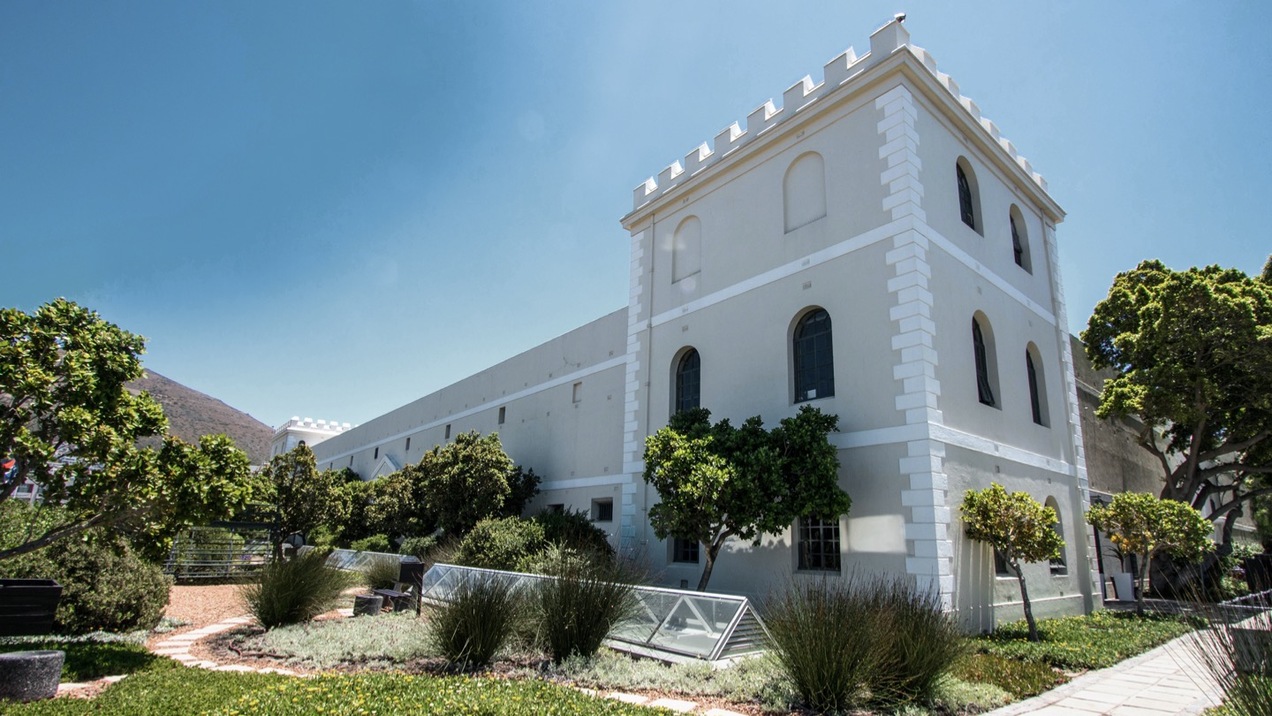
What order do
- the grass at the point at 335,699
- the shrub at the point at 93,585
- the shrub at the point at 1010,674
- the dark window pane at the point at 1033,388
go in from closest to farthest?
1. the grass at the point at 335,699
2. the shrub at the point at 1010,674
3. the shrub at the point at 93,585
4. the dark window pane at the point at 1033,388

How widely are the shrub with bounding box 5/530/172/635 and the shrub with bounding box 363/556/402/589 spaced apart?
4527mm

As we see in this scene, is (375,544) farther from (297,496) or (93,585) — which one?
(93,585)

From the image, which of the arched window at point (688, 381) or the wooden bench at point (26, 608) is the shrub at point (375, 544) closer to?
the arched window at point (688, 381)

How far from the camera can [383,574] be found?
14039mm

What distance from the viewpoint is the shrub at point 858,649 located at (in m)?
5.76

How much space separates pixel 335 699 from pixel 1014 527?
29.4ft

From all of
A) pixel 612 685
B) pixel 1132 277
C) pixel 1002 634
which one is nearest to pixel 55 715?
pixel 612 685

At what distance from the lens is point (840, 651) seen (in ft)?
18.9

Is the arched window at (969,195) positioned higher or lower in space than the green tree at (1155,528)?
higher

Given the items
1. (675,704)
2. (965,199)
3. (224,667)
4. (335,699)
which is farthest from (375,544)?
(965,199)

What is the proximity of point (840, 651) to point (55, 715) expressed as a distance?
6.25 metres

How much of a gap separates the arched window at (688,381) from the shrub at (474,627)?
714cm

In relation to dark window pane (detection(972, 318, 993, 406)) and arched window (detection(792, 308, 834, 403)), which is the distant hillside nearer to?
arched window (detection(792, 308, 834, 403))

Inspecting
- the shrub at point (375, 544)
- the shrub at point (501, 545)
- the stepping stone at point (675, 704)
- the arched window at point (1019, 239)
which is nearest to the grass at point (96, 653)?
the stepping stone at point (675, 704)
